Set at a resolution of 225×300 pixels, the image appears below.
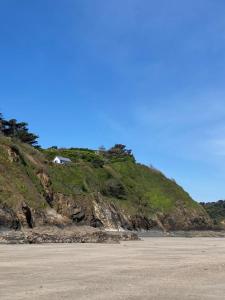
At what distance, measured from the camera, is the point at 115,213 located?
285 feet

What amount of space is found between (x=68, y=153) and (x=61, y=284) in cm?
10652

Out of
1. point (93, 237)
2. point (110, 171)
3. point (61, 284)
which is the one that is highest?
point (110, 171)

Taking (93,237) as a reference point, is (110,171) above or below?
above

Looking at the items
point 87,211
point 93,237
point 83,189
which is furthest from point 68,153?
point 93,237

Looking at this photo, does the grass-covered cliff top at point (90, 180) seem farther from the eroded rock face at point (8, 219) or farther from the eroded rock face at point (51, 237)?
the eroded rock face at point (51, 237)

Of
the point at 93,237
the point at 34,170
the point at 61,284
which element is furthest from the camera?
the point at 34,170

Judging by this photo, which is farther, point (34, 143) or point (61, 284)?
point (34, 143)

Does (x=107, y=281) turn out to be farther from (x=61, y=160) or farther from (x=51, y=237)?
(x=61, y=160)

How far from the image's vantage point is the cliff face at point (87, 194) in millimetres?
62031

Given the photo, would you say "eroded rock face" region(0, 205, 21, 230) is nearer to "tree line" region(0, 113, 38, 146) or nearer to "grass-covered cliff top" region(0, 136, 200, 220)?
"grass-covered cliff top" region(0, 136, 200, 220)

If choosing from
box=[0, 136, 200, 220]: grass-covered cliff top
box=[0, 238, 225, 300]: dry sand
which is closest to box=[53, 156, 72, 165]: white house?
box=[0, 136, 200, 220]: grass-covered cliff top

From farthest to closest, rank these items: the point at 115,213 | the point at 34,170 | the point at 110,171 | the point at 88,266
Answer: the point at 110,171, the point at 115,213, the point at 34,170, the point at 88,266

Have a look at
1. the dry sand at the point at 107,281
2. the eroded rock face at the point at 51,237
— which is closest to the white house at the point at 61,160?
the eroded rock face at the point at 51,237

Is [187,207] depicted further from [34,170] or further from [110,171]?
[34,170]
